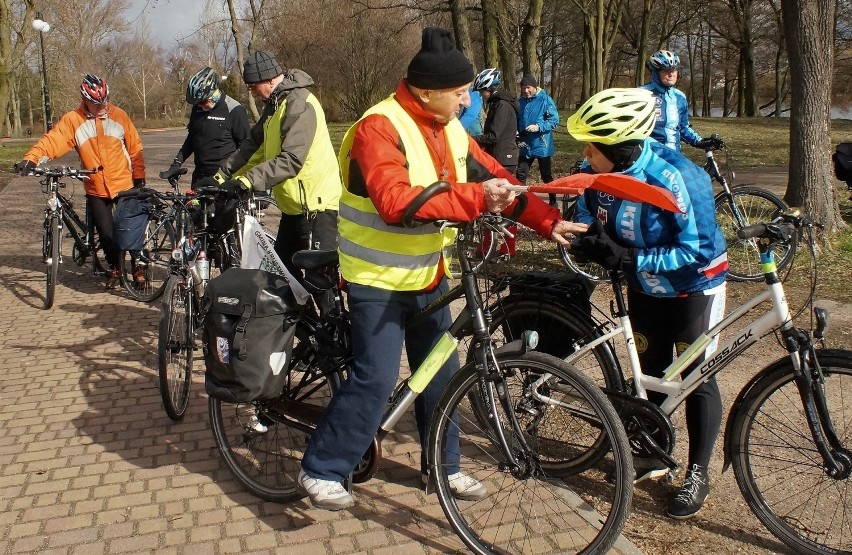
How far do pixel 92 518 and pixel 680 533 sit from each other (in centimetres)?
268

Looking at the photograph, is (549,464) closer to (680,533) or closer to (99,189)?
(680,533)

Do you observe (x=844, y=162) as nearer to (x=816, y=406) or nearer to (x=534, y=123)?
(x=816, y=406)

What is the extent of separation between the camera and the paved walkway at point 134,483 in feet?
11.0

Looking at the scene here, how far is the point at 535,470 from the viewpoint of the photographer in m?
3.08

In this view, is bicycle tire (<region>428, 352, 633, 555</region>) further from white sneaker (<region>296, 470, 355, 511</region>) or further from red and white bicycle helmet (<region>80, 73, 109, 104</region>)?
red and white bicycle helmet (<region>80, 73, 109, 104</region>)

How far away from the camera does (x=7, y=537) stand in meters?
3.41

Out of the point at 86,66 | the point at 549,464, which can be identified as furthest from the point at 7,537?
the point at 86,66

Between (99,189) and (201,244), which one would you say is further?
(99,189)

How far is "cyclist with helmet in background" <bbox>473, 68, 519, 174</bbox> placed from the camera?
8.45 m

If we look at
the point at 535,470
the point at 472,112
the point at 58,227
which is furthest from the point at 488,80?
the point at 535,470

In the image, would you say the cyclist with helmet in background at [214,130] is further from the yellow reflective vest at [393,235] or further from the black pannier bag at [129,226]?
the yellow reflective vest at [393,235]

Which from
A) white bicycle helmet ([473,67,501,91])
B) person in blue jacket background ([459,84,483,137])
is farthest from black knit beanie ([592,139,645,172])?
person in blue jacket background ([459,84,483,137])

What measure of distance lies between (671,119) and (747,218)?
1198 mm

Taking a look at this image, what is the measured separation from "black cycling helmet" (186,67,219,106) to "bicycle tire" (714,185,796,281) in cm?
480
